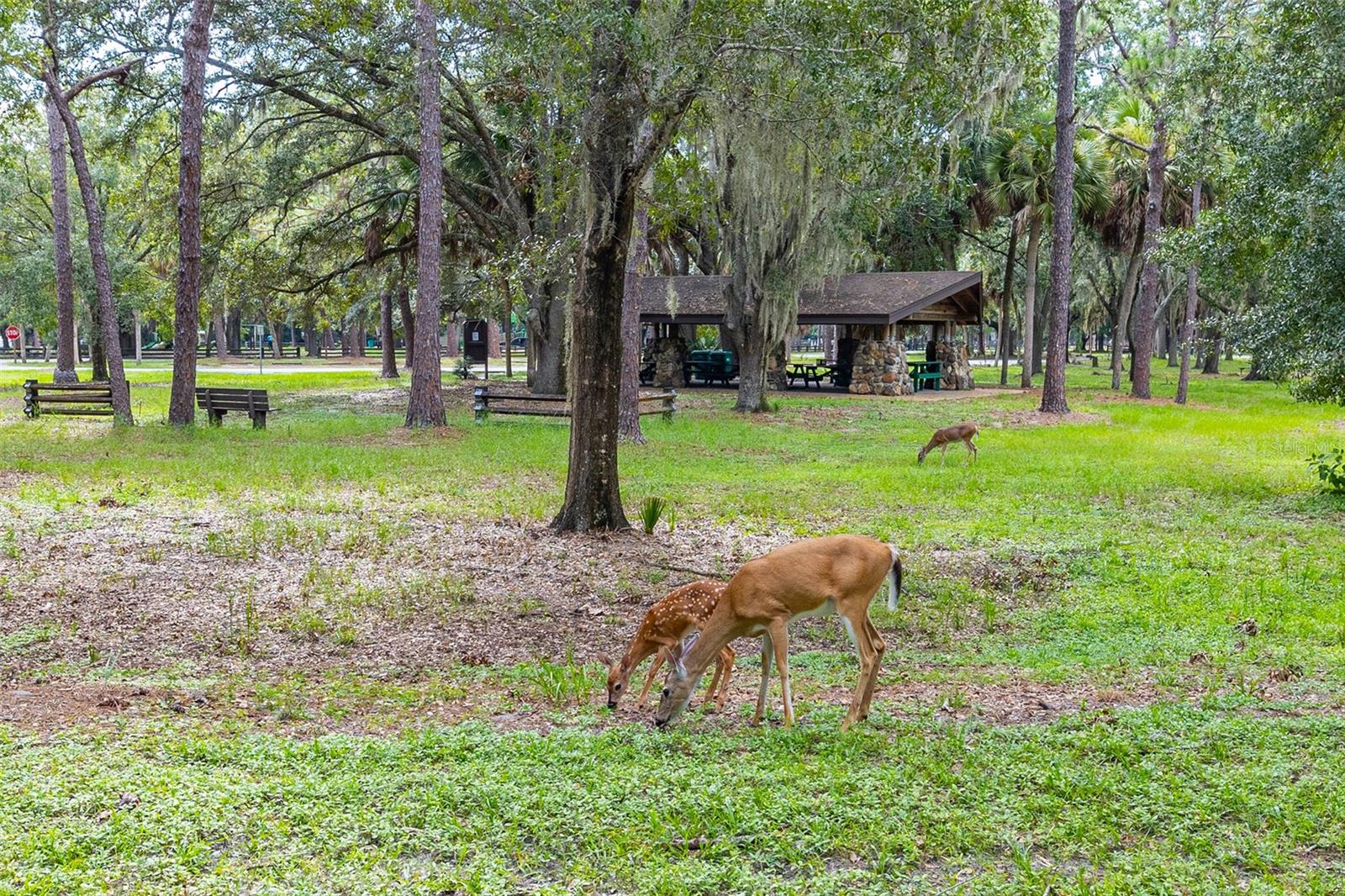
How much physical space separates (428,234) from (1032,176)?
69.2ft

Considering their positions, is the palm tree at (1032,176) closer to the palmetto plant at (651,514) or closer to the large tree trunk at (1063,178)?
the large tree trunk at (1063,178)

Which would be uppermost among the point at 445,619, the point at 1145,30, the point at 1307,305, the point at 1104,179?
the point at 1145,30

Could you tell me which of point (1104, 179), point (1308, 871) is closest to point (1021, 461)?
point (1308, 871)

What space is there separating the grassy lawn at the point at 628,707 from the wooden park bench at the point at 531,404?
7294mm

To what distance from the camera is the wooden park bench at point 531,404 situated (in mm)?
21562

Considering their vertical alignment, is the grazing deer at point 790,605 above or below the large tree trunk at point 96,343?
below

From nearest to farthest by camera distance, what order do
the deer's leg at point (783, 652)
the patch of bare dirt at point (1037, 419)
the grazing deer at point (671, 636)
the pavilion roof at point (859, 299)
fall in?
the deer's leg at point (783, 652) → the grazing deer at point (671, 636) → the patch of bare dirt at point (1037, 419) → the pavilion roof at point (859, 299)

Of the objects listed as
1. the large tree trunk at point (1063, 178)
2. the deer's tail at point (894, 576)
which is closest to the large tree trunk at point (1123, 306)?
the large tree trunk at point (1063, 178)

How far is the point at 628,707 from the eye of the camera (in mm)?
5906

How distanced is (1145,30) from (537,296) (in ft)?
87.8

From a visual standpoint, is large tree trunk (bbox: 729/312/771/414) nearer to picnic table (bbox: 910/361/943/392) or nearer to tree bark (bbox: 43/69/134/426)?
picnic table (bbox: 910/361/943/392)

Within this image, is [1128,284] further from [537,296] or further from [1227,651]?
[1227,651]

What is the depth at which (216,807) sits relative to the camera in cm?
431

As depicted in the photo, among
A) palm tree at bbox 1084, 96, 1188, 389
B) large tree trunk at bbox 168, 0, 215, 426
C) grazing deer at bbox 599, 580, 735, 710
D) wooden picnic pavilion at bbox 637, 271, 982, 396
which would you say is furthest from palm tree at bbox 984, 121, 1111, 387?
grazing deer at bbox 599, 580, 735, 710
